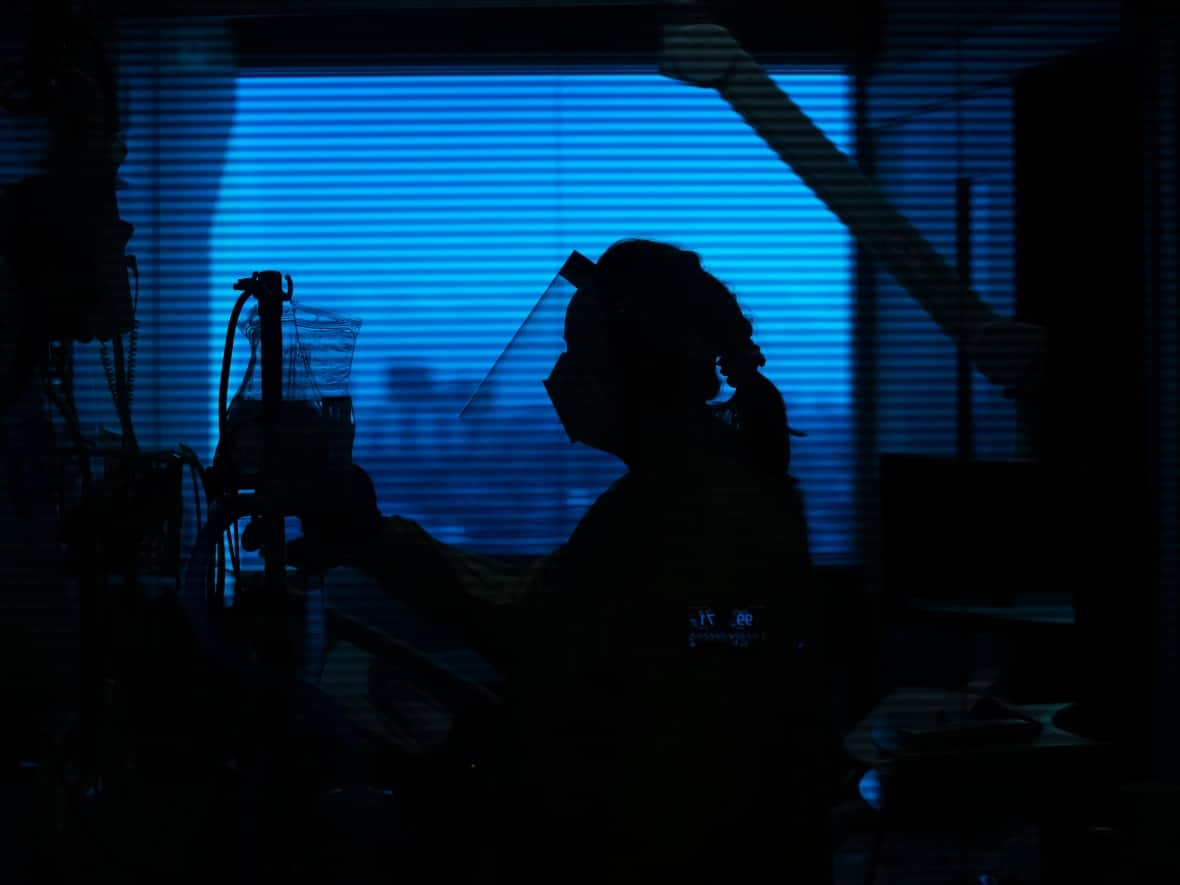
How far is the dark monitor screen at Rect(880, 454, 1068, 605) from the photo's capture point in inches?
79.9

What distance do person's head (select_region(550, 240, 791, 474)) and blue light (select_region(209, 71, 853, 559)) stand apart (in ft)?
0.67

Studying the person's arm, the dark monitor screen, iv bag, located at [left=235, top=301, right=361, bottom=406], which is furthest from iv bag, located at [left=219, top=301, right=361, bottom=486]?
the dark monitor screen

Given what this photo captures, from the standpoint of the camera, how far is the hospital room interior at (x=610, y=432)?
5.40ft

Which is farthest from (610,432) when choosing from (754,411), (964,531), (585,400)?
(964,531)

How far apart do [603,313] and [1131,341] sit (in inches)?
42.5

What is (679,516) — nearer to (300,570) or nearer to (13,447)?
(300,570)

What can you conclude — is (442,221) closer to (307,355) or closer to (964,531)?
(307,355)

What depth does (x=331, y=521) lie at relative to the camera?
162cm

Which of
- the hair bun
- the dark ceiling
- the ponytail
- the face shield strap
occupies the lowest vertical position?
the ponytail

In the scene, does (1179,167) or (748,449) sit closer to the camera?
(748,449)

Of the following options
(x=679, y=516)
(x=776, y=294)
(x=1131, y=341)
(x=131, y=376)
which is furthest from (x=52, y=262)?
(x=1131, y=341)

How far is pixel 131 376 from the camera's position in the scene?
192 cm

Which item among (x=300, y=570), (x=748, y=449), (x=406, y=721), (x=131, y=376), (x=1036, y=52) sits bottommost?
(x=406, y=721)

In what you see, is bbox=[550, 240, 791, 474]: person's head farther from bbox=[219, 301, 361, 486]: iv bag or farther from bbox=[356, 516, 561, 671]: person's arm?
bbox=[219, 301, 361, 486]: iv bag
